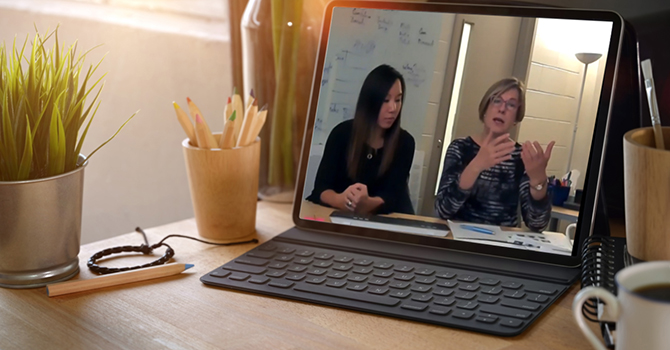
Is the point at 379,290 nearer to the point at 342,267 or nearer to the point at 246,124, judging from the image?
the point at 342,267

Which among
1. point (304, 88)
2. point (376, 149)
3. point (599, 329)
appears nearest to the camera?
point (599, 329)

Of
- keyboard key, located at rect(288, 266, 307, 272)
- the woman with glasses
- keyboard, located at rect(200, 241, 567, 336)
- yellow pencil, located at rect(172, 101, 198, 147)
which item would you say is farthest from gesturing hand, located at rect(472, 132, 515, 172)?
yellow pencil, located at rect(172, 101, 198, 147)

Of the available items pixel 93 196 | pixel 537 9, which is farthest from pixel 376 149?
pixel 93 196

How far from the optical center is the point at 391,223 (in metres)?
0.71

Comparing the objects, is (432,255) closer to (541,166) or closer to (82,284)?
(541,166)

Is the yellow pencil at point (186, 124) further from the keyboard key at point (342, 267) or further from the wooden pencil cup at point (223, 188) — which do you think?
the keyboard key at point (342, 267)

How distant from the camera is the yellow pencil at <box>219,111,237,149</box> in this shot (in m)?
0.72

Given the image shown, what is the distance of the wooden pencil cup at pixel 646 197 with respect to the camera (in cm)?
51

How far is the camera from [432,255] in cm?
67

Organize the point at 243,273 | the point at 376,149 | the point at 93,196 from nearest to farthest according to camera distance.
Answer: the point at 243,273
the point at 376,149
the point at 93,196

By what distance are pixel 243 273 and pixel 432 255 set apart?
0.22m

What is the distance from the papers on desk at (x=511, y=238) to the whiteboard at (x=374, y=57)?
125 mm

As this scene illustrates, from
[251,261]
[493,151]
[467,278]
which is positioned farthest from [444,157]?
[251,261]

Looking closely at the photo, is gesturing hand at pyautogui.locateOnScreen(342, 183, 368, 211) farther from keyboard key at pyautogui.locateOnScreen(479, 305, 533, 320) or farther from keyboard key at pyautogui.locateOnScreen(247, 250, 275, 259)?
keyboard key at pyautogui.locateOnScreen(479, 305, 533, 320)
